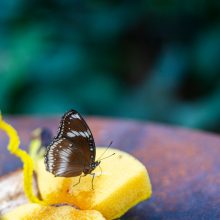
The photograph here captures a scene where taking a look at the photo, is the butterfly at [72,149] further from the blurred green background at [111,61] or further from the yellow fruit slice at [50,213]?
the blurred green background at [111,61]

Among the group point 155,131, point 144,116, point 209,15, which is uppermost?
point 209,15

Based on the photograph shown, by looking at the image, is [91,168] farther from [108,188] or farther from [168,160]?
[168,160]

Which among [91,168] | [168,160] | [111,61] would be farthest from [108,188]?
[111,61]

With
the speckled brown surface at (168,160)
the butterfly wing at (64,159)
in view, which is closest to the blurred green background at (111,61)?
the speckled brown surface at (168,160)

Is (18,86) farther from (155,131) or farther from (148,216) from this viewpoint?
(148,216)

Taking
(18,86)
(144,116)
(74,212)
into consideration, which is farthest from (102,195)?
(144,116)

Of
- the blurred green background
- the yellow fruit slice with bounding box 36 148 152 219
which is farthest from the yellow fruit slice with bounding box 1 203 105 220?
the blurred green background

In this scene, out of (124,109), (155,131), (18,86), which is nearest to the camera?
(155,131)
